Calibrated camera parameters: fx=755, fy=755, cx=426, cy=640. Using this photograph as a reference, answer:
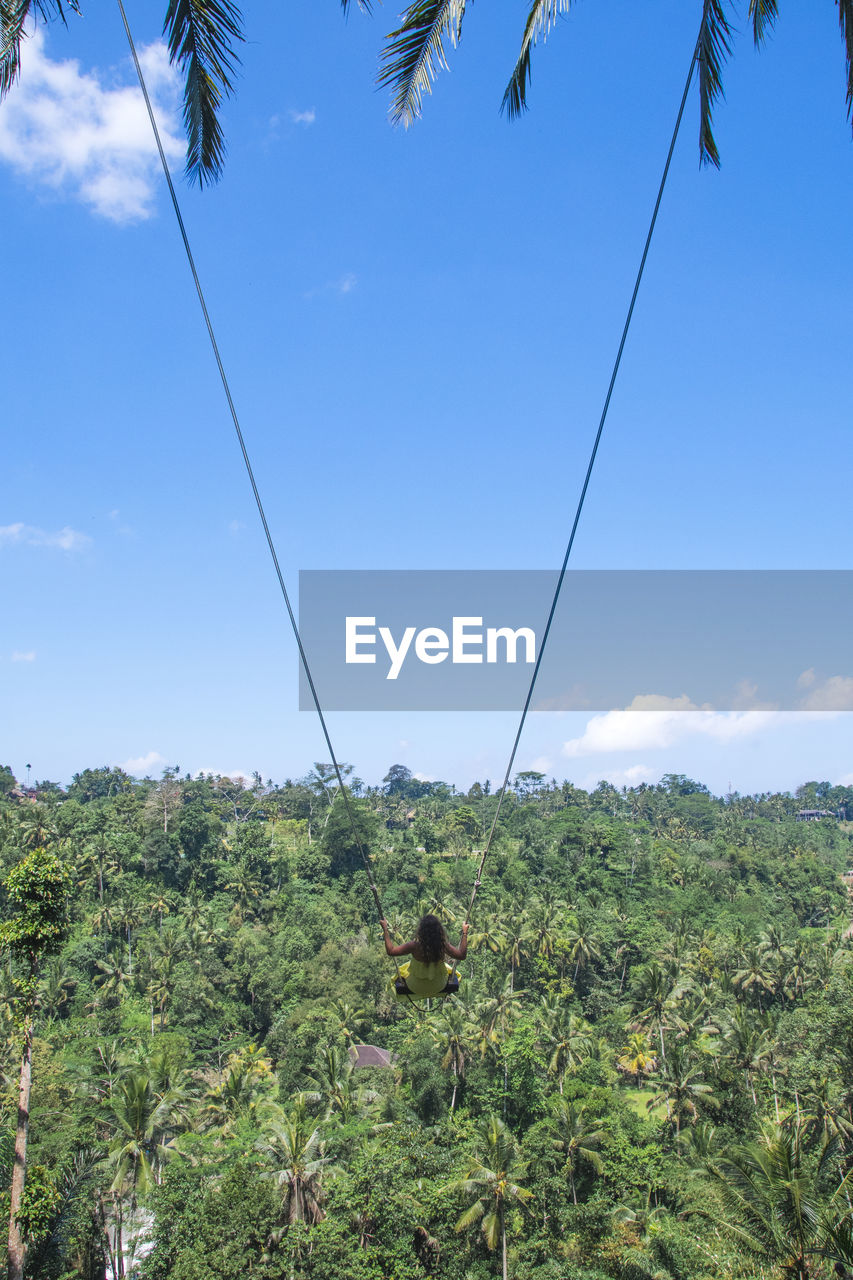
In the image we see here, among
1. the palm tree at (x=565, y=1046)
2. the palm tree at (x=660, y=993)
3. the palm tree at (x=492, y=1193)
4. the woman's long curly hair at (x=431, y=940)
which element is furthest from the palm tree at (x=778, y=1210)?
the palm tree at (x=660, y=993)

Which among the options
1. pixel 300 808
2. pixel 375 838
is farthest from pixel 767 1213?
pixel 300 808

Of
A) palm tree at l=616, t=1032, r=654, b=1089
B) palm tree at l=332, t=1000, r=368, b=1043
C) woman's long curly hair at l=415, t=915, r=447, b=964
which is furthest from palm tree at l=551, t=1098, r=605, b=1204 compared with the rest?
woman's long curly hair at l=415, t=915, r=447, b=964

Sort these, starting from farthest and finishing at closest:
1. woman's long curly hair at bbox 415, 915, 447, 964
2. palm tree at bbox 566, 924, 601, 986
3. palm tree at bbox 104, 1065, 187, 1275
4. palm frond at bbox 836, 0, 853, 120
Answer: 1. palm tree at bbox 566, 924, 601, 986
2. palm tree at bbox 104, 1065, 187, 1275
3. woman's long curly hair at bbox 415, 915, 447, 964
4. palm frond at bbox 836, 0, 853, 120

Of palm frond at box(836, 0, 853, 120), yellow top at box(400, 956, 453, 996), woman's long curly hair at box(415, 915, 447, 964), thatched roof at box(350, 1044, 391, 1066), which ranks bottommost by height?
thatched roof at box(350, 1044, 391, 1066)

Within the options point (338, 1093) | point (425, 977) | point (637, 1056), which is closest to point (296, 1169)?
point (338, 1093)

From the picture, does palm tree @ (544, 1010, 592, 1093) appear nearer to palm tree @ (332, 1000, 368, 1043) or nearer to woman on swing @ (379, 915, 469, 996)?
palm tree @ (332, 1000, 368, 1043)

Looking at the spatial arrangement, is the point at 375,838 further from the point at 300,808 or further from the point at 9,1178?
the point at 9,1178
